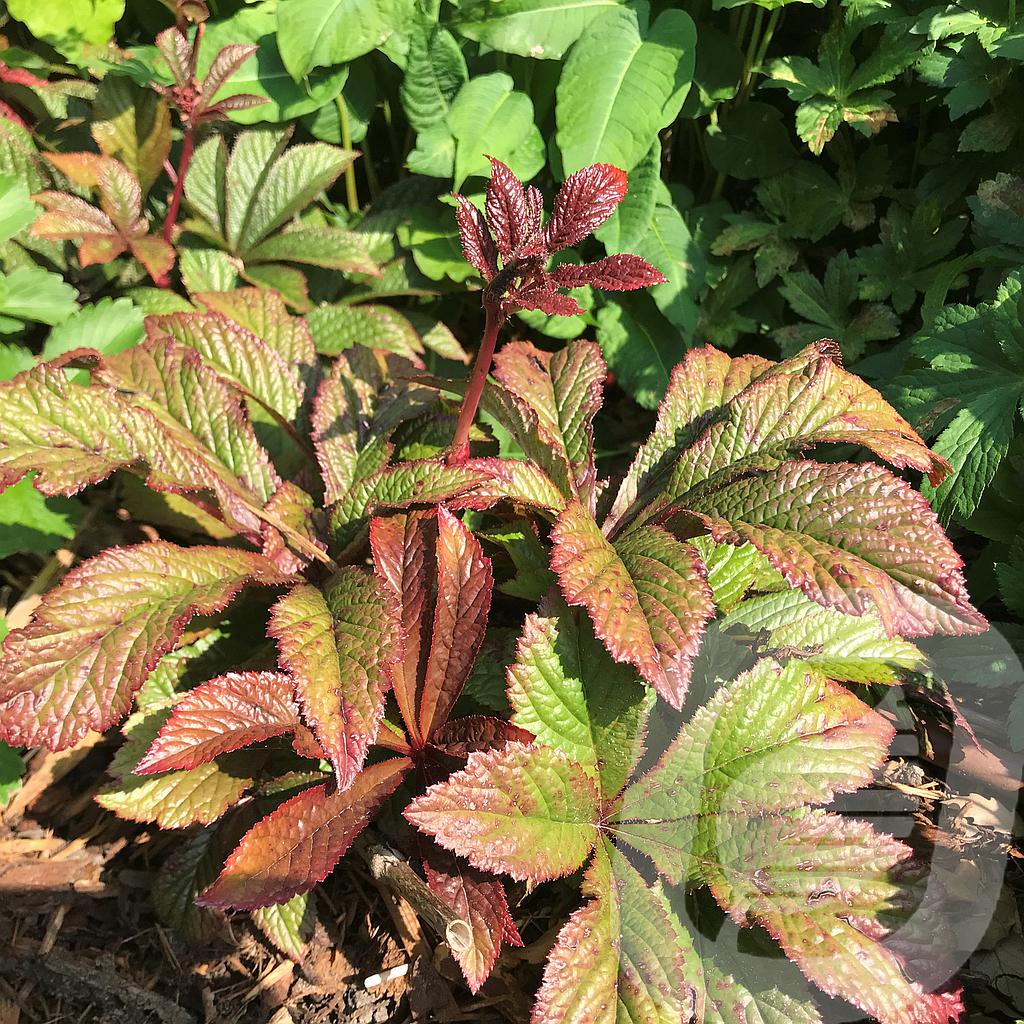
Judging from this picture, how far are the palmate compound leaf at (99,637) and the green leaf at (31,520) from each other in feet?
1.57

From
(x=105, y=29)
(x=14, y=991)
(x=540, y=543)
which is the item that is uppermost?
(x=105, y=29)

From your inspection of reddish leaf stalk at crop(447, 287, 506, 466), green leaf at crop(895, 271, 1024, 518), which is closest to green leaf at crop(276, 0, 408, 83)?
reddish leaf stalk at crop(447, 287, 506, 466)

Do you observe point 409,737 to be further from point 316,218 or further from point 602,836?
point 316,218

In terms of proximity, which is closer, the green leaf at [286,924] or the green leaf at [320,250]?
the green leaf at [286,924]

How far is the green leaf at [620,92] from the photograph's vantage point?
2016 millimetres

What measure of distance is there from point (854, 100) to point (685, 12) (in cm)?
42

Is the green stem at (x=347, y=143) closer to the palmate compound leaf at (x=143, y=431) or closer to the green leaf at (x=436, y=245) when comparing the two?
the green leaf at (x=436, y=245)

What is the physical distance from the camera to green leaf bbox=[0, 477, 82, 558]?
184 cm

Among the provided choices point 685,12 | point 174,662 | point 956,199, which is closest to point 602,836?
point 174,662

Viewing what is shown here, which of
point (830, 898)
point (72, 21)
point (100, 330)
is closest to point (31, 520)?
point (100, 330)

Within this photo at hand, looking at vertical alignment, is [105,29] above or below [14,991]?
above

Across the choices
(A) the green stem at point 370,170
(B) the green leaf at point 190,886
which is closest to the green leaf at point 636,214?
(A) the green stem at point 370,170

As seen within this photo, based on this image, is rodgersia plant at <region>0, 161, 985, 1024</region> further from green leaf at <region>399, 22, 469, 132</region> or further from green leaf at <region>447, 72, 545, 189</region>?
green leaf at <region>399, 22, 469, 132</region>

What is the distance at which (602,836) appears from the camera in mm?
1387
